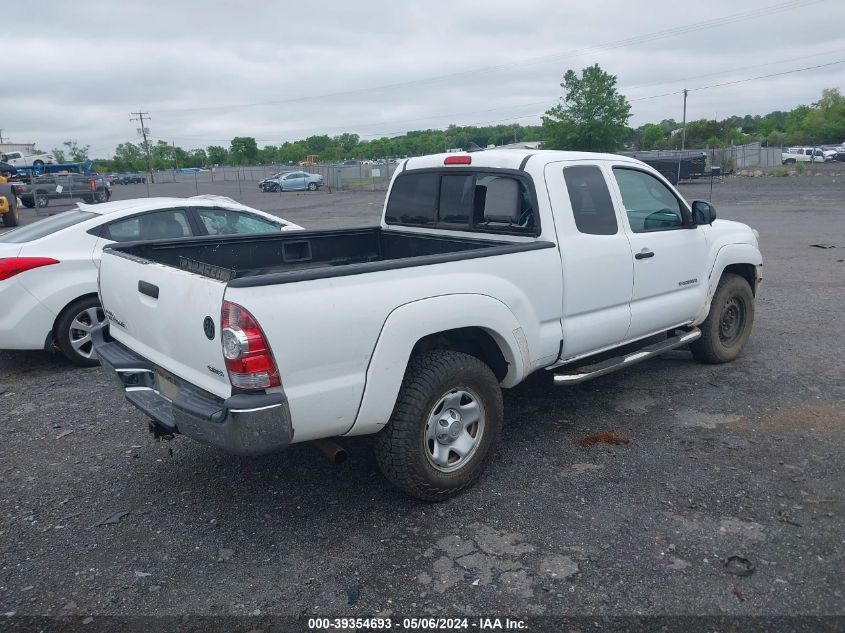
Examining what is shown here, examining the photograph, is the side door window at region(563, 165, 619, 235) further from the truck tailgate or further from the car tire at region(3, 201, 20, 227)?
the car tire at region(3, 201, 20, 227)

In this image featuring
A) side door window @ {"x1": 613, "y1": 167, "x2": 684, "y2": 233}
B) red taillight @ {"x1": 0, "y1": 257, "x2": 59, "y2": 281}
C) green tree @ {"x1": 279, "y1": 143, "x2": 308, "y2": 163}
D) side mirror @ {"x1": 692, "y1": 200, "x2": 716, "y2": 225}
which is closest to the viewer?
side door window @ {"x1": 613, "y1": 167, "x2": 684, "y2": 233}

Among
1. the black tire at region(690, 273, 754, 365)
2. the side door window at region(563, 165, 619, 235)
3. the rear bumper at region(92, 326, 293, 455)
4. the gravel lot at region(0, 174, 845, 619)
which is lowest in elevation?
the gravel lot at region(0, 174, 845, 619)

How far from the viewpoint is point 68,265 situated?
21.0ft

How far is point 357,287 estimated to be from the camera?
3.49 metres

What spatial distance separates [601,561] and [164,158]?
13652cm

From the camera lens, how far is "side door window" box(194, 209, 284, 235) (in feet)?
24.0

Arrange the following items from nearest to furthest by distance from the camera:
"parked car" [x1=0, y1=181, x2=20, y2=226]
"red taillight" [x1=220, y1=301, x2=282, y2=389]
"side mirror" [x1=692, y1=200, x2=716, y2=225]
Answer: "red taillight" [x1=220, y1=301, x2=282, y2=389], "side mirror" [x1=692, y1=200, x2=716, y2=225], "parked car" [x1=0, y1=181, x2=20, y2=226]

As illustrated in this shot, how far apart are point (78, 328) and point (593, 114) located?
4255 cm

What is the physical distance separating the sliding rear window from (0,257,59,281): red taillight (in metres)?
3.17

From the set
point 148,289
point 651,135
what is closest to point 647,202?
point 148,289

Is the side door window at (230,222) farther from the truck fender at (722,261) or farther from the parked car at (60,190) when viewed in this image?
the parked car at (60,190)

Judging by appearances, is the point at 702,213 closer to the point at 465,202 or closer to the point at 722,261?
the point at 722,261

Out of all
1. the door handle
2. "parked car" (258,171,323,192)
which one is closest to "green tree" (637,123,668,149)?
"parked car" (258,171,323,192)

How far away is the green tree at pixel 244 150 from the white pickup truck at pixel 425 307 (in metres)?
112
